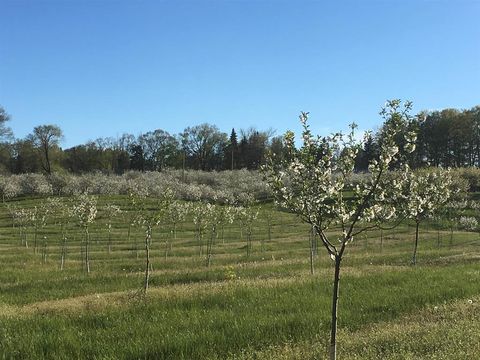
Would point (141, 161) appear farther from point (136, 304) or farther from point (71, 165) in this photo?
point (136, 304)

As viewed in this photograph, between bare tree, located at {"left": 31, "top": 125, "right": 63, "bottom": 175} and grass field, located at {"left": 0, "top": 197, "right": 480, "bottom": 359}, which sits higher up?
bare tree, located at {"left": 31, "top": 125, "right": 63, "bottom": 175}

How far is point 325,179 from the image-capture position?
8.31 m

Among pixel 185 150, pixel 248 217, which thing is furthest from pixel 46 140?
pixel 248 217

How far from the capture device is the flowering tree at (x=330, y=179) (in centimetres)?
807

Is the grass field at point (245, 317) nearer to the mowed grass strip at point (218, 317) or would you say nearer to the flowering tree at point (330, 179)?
the mowed grass strip at point (218, 317)

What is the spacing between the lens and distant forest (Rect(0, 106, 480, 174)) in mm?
107625

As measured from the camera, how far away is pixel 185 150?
433ft

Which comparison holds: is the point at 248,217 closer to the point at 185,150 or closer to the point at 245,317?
the point at 245,317

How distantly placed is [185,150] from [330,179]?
12490 cm

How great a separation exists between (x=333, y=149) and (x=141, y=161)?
4938 inches

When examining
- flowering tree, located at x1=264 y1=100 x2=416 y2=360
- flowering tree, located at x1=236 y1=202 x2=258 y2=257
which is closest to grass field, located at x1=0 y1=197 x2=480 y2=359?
flowering tree, located at x1=264 y1=100 x2=416 y2=360

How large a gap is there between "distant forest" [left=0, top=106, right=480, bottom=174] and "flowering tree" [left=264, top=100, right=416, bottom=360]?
93715mm

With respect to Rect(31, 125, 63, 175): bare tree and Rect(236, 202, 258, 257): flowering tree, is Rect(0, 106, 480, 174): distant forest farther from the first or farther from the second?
Rect(236, 202, 258, 257): flowering tree

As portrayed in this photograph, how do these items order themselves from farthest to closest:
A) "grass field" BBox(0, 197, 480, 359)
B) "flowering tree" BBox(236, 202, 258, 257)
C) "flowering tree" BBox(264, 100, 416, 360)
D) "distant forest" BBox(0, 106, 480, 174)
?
"distant forest" BBox(0, 106, 480, 174) → "flowering tree" BBox(236, 202, 258, 257) → "grass field" BBox(0, 197, 480, 359) → "flowering tree" BBox(264, 100, 416, 360)
